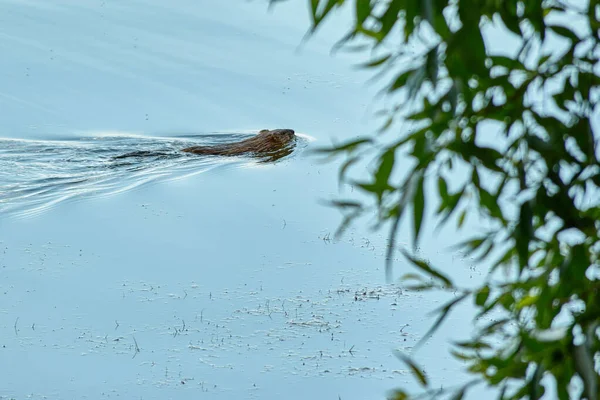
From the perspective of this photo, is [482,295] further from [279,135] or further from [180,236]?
[279,135]

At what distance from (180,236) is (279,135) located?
7.93 feet

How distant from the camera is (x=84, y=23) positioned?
12.3 metres

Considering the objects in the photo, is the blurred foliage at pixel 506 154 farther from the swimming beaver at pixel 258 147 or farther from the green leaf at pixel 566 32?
the swimming beaver at pixel 258 147

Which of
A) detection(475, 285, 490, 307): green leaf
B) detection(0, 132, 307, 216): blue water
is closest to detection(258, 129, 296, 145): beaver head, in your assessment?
detection(0, 132, 307, 216): blue water

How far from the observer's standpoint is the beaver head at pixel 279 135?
925 centimetres

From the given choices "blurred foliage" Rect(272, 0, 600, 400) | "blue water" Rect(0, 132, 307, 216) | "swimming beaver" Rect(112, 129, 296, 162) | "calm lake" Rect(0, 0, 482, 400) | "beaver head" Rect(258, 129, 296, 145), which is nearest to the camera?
"blurred foliage" Rect(272, 0, 600, 400)

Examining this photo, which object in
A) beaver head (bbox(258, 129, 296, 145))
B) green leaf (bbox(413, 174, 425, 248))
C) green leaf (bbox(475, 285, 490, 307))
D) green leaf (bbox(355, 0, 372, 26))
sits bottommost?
green leaf (bbox(475, 285, 490, 307))

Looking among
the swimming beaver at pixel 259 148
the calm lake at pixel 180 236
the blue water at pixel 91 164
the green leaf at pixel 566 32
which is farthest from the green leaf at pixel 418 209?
the swimming beaver at pixel 259 148

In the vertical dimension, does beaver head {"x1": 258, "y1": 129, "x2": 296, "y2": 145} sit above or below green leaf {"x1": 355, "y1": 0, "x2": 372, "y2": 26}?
above

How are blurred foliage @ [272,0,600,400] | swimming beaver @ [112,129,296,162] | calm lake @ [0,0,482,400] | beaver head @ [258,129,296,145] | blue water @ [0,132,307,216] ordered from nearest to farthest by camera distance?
blurred foliage @ [272,0,600,400]
calm lake @ [0,0,482,400]
blue water @ [0,132,307,216]
swimming beaver @ [112,129,296,162]
beaver head @ [258,129,296,145]

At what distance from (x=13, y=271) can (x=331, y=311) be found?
204cm

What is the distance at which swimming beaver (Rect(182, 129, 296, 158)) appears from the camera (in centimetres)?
916

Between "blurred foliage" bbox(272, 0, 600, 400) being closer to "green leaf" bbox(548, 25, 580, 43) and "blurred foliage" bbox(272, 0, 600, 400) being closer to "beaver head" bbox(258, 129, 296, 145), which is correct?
"green leaf" bbox(548, 25, 580, 43)

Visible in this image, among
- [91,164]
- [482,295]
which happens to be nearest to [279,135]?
[91,164]
